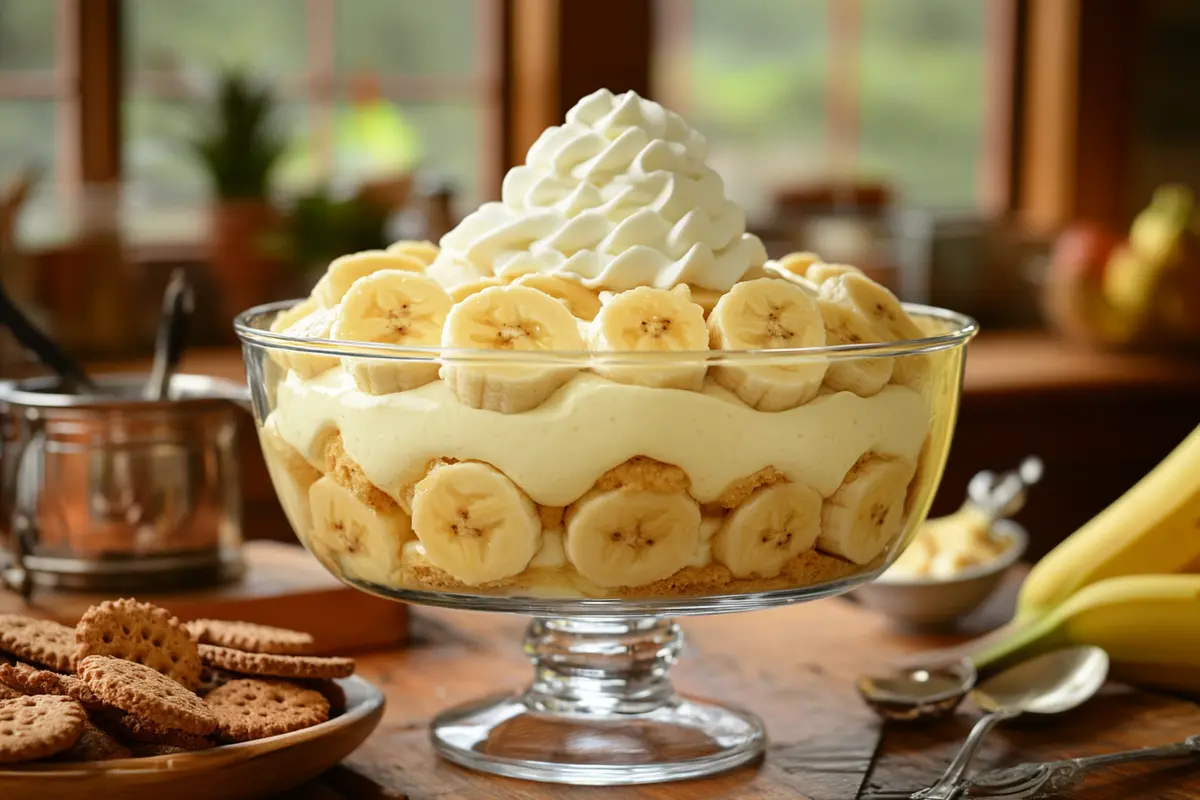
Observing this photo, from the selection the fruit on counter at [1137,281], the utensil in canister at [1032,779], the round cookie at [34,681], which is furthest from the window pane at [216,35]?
the utensil in canister at [1032,779]

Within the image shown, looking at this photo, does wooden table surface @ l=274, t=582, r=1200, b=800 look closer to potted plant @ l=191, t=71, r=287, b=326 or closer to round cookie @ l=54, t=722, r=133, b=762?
round cookie @ l=54, t=722, r=133, b=762

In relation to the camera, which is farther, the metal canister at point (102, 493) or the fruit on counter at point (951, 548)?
the fruit on counter at point (951, 548)

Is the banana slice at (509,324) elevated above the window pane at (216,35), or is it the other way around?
the window pane at (216,35)

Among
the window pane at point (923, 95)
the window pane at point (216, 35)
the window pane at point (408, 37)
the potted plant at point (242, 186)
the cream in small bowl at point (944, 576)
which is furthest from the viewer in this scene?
the window pane at point (923, 95)

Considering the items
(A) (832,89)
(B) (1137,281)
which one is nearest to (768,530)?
(B) (1137,281)

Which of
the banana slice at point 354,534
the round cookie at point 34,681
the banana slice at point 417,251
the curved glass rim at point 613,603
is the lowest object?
the round cookie at point 34,681

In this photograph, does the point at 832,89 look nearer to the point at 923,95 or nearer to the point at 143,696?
the point at 923,95

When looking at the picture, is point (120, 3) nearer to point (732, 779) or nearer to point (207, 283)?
point (207, 283)

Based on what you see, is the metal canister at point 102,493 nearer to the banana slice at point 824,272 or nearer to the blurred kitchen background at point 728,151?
the banana slice at point 824,272
